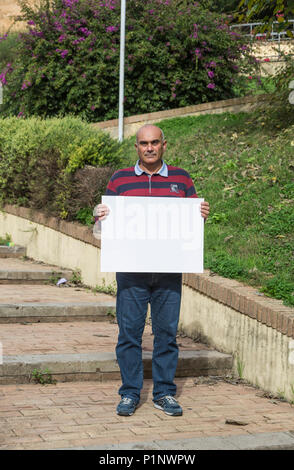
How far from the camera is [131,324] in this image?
5.20 meters

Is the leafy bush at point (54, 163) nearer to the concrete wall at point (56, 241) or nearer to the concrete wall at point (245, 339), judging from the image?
the concrete wall at point (56, 241)

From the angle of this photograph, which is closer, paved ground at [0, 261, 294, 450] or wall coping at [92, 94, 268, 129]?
paved ground at [0, 261, 294, 450]

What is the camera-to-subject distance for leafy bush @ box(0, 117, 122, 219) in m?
10.0

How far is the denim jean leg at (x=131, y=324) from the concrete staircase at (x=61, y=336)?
96cm

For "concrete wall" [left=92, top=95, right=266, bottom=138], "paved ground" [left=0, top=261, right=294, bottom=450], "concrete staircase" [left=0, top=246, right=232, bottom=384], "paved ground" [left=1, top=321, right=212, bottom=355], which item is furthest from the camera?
"concrete wall" [left=92, top=95, right=266, bottom=138]

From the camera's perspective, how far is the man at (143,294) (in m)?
5.18

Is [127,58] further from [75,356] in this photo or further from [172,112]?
[75,356]

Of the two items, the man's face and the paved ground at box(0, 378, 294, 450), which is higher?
the man's face

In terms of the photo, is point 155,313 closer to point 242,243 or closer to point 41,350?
point 41,350

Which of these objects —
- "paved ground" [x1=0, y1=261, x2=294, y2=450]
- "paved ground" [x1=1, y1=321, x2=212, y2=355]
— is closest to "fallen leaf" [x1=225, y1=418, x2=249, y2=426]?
"paved ground" [x1=0, y1=261, x2=294, y2=450]

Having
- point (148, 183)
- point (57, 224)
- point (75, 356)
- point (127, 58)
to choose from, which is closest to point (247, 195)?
point (57, 224)

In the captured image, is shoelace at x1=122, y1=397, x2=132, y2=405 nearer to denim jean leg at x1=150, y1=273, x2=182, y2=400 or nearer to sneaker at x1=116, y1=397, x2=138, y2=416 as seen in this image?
sneaker at x1=116, y1=397, x2=138, y2=416

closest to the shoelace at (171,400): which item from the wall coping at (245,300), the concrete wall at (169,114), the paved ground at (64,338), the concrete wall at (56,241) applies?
the wall coping at (245,300)

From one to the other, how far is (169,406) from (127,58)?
48.0 feet
